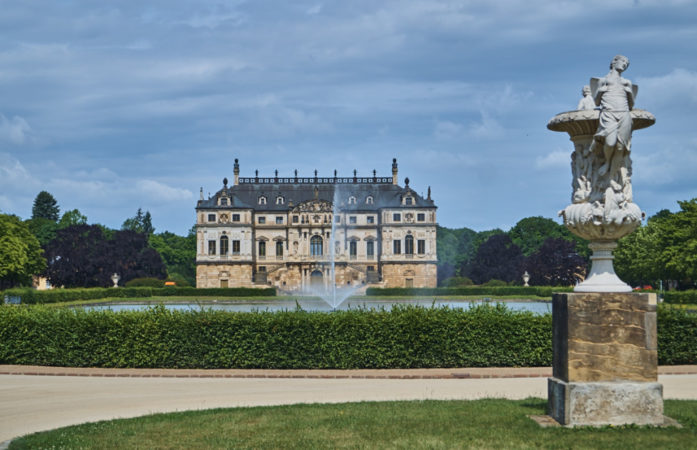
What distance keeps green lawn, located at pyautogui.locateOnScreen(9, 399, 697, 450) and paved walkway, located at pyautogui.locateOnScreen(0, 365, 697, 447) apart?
125 centimetres

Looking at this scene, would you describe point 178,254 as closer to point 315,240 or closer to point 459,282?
point 315,240

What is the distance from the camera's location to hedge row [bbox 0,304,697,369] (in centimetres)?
1648

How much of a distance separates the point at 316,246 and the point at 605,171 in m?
82.5

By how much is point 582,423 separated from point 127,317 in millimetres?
11782

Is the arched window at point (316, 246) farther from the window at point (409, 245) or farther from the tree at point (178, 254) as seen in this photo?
the tree at point (178, 254)

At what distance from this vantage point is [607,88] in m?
9.31

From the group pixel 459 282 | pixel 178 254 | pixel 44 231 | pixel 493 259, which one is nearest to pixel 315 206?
pixel 459 282

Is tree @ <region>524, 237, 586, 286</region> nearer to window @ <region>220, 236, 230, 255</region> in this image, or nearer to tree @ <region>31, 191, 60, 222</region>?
window @ <region>220, 236, 230, 255</region>

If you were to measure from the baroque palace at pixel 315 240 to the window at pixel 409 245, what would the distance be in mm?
125

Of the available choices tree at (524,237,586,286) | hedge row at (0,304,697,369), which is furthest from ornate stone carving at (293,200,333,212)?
hedge row at (0,304,697,369)

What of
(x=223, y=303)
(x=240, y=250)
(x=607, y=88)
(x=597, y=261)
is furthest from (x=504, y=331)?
(x=240, y=250)

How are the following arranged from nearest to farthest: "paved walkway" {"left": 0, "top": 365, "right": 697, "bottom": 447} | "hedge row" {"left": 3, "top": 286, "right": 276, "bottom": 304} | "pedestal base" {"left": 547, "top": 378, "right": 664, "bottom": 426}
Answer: "pedestal base" {"left": 547, "top": 378, "right": 664, "bottom": 426}, "paved walkway" {"left": 0, "top": 365, "right": 697, "bottom": 447}, "hedge row" {"left": 3, "top": 286, "right": 276, "bottom": 304}

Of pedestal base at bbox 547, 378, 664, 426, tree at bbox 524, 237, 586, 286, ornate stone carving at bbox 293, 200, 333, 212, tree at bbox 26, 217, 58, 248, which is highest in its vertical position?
ornate stone carving at bbox 293, 200, 333, 212

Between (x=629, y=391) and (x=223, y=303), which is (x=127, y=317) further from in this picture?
(x=223, y=303)
